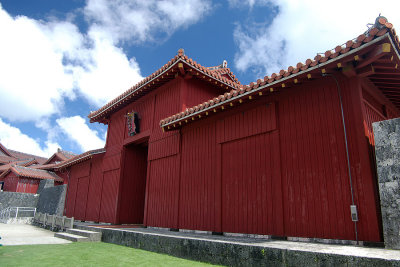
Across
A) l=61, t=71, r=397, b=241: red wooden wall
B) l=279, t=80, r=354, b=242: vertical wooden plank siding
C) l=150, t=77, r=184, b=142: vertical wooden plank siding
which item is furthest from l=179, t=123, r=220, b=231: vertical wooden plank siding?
l=279, t=80, r=354, b=242: vertical wooden plank siding

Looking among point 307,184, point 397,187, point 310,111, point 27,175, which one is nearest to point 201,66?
point 310,111

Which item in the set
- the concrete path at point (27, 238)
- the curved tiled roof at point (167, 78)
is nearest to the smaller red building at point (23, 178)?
the concrete path at point (27, 238)

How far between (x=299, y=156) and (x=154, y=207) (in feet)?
18.9

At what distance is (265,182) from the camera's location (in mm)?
6320

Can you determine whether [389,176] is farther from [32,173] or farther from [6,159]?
[6,159]

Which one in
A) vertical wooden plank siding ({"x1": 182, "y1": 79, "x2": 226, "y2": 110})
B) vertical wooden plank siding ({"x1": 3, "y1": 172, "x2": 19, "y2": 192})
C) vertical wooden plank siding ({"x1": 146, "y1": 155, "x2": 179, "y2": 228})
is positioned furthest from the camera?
vertical wooden plank siding ({"x1": 3, "y1": 172, "x2": 19, "y2": 192})

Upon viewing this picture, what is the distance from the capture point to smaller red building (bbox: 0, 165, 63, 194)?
24381 millimetres

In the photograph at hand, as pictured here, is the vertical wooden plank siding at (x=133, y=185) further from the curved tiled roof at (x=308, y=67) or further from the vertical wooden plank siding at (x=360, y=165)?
the vertical wooden plank siding at (x=360, y=165)

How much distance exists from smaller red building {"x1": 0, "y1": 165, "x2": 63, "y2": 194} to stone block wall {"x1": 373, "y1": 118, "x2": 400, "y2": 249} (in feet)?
87.0

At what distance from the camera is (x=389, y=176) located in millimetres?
4348

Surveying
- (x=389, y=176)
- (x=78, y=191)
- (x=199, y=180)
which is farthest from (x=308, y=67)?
(x=78, y=191)

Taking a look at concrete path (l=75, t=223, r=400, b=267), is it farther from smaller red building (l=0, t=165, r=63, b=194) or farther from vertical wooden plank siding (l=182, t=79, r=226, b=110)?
smaller red building (l=0, t=165, r=63, b=194)

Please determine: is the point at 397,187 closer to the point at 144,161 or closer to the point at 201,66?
the point at 201,66

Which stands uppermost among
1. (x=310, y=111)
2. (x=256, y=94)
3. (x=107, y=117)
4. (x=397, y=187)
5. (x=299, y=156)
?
(x=107, y=117)
